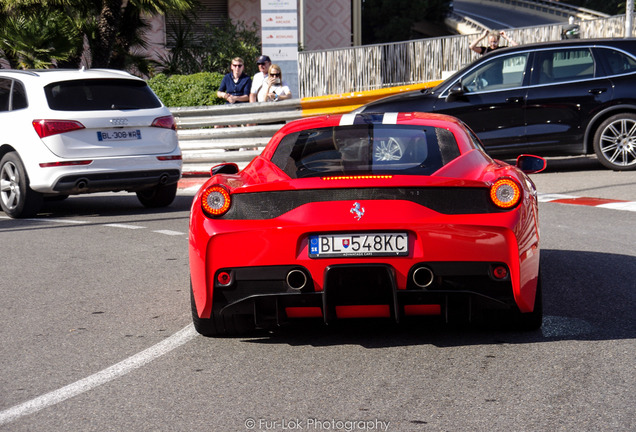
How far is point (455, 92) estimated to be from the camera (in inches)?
572

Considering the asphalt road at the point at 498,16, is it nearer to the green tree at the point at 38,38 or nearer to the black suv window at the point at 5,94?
the green tree at the point at 38,38

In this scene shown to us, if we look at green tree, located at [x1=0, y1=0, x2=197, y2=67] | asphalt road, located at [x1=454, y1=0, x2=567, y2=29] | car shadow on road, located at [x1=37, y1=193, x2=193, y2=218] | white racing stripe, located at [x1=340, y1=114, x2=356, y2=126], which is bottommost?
car shadow on road, located at [x1=37, y1=193, x2=193, y2=218]

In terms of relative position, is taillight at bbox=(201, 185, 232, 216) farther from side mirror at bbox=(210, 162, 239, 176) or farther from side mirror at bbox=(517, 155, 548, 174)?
side mirror at bbox=(517, 155, 548, 174)

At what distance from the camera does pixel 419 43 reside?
91.0 feet

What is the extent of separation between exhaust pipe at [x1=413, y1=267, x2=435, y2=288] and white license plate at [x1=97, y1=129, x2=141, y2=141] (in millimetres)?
7332

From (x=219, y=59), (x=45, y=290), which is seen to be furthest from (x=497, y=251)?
(x=219, y=59)

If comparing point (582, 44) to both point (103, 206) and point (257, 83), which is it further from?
point (103, 206)

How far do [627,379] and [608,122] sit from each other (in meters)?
10.2

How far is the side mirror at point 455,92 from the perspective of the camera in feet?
47.7

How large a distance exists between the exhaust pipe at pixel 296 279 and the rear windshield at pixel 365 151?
1.93 ft

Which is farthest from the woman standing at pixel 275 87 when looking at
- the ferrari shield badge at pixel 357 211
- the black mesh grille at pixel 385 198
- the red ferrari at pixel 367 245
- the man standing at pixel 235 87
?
the ferrari shield badge at pixel 357 211

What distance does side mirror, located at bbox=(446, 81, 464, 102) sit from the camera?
14547 mm

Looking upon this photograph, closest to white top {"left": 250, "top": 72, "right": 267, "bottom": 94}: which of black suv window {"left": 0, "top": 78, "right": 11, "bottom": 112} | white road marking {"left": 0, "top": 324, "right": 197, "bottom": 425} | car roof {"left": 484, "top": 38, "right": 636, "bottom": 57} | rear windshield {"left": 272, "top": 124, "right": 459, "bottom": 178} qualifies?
car roof {"left": 484, "top": 38, "right": 636, "bottom": 57}

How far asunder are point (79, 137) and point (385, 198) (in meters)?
7.15
